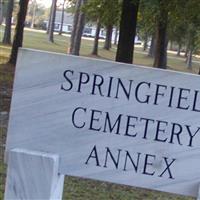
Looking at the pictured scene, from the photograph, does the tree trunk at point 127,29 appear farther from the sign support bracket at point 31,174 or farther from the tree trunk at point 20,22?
the sign support bracket at point 31,174

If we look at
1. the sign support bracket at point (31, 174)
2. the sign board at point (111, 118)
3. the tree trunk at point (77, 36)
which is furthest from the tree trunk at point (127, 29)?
the tree trunk at point (77, 36)

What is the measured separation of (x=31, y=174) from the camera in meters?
3.89

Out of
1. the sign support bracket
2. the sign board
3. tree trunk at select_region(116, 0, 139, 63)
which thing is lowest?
the sign support bracket

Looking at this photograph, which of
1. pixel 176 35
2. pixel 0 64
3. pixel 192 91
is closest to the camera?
pixel 192 91

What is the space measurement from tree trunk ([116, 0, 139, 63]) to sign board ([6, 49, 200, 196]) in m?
10.8

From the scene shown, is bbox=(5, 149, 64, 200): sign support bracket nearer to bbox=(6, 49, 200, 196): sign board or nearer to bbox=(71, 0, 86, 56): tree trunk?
bbox=(6, 49, 200, 196): sign board

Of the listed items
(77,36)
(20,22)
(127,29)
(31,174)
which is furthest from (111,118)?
(77,36)

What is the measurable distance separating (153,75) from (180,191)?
0.78 m

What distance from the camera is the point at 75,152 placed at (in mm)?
3965

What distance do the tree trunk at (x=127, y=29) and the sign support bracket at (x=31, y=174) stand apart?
1096 cm

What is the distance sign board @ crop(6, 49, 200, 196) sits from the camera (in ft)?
12.6

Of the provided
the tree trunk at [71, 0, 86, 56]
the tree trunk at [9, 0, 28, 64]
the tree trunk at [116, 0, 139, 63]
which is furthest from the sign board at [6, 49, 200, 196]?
the tree trunk at [71, 0, 86, 56]

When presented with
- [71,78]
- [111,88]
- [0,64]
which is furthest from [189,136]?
[0,64]

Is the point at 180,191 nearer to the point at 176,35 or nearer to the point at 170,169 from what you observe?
the point at 170,169
